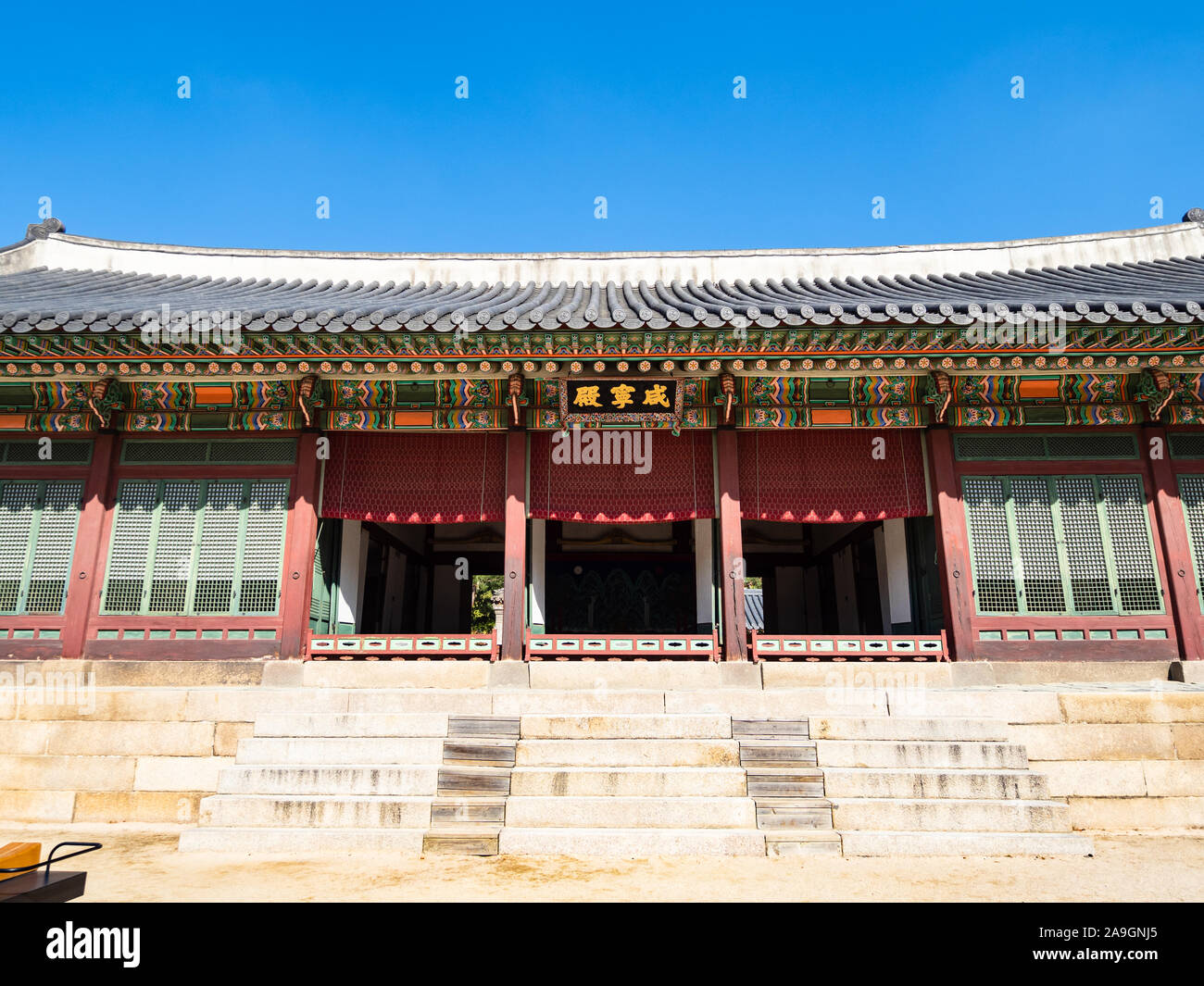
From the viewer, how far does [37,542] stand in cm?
949

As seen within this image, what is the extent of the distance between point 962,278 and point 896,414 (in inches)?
221

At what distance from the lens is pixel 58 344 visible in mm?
8609

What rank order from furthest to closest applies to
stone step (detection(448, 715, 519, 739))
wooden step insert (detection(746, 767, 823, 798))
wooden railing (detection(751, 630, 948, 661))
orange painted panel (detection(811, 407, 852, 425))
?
orange painted panel (detection(811, 407, 852, 425)) < wooden railing (detection(751, 630, 948, 661)) < stone step (detection(448, 715, 519, 739)) < wooden step insert (detection(746, 767, 823, 798))

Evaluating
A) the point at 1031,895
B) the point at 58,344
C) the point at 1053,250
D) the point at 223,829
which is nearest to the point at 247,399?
the point at 58,344

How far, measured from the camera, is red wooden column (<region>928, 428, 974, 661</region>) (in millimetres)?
9102

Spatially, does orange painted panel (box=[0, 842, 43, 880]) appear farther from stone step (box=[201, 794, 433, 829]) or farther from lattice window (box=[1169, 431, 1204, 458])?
lattice window (box=[1169, 431, 1204, 458])

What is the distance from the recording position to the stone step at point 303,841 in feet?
19.2

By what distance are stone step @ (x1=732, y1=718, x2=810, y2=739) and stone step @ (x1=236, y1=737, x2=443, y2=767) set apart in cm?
283

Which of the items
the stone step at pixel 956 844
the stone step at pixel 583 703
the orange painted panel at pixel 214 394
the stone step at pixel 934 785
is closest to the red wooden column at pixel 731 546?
the stone step at pixel 583 703

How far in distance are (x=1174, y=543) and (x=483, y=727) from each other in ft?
28.8

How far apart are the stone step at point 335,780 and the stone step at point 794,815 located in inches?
111

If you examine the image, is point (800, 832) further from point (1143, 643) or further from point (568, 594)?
point (568, 594)
